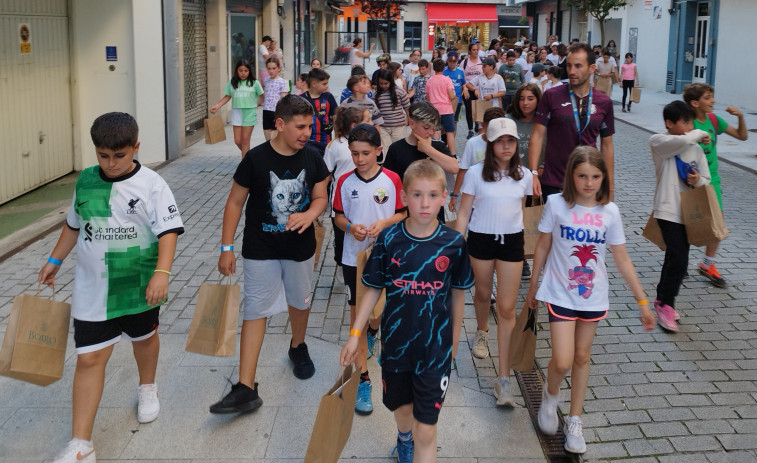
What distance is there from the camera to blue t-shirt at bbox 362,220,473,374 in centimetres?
371

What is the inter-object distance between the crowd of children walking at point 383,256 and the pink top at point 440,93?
697 cm

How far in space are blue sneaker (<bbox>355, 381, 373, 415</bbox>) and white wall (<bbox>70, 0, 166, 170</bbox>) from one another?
8.82m

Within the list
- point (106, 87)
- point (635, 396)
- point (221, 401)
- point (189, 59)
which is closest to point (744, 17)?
point (189, 59)

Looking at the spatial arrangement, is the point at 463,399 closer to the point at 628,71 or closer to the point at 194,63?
the point at 194,63

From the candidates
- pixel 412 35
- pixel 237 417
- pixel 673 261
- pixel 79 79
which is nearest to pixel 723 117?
pixel 79 79

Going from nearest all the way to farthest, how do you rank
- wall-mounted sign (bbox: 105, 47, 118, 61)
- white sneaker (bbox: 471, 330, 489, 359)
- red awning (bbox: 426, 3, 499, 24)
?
1. white sneaker (bbox: 471, 330, 489, 359)
2. wall-mounted sign (bbox: 105, 47, 118, 61)
3. red awning (bbox: 426, 3, 499, 24)

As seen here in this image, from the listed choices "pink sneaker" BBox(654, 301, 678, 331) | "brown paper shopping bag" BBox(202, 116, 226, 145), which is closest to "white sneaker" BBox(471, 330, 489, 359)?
"pink sneaker" BBox(654, 301, 678, 331)

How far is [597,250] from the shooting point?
14.2 ft

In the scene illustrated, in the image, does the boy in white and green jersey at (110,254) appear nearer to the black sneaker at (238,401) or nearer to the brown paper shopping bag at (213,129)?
the black sneaker at (238,401)

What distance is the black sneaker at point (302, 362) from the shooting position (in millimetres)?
5234

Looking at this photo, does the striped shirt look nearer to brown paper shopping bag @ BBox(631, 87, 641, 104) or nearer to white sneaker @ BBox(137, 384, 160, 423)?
white sneaker @ BBox(137, 384, 160, 423)

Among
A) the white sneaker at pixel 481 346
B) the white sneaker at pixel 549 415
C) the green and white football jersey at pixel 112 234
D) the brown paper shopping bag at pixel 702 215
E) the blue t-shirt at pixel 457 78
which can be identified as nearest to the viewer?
the green and white football jersey at pixel 112 234

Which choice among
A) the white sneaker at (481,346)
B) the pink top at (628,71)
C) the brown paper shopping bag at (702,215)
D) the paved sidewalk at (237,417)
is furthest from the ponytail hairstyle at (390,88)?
the pink top at (628,71)

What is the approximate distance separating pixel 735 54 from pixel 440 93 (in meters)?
14.7
